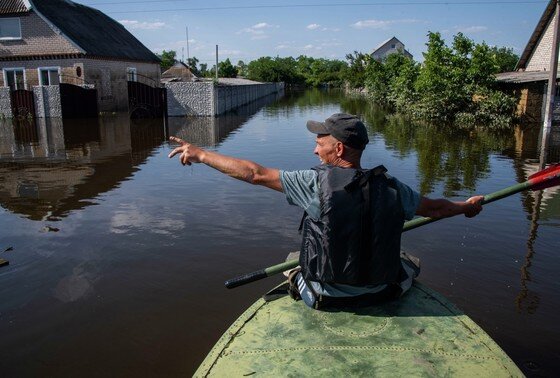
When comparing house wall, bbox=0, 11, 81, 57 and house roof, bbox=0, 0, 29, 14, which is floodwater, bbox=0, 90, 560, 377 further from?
house roof, bbox=0, 0, 29, 14

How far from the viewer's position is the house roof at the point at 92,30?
94.2 ft

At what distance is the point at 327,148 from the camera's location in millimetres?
2977

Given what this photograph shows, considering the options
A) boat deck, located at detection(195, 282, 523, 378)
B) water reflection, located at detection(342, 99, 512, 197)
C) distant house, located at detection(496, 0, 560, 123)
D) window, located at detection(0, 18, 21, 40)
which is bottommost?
water reflection, located at detection(342, 99, 512, 197)

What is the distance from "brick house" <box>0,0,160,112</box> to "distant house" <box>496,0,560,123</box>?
Answer: 2223cm

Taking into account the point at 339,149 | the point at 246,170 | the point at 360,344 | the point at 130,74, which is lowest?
the point at 360,344

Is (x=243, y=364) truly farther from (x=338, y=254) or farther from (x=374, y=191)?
(x=374, y=191)

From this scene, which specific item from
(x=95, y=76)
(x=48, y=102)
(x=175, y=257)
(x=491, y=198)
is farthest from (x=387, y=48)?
(x=491, y=198)

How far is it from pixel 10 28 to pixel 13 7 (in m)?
1.34

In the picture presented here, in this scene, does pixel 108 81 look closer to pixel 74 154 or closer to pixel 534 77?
pixel 74 154

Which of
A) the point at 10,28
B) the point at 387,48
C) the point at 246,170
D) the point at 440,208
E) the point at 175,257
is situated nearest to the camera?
the point at 246,170

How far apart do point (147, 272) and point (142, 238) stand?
1.28 m

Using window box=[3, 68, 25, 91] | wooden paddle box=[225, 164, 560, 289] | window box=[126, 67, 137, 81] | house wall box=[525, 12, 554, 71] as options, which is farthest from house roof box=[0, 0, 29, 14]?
house wall box=[525, 12, 554, 71]

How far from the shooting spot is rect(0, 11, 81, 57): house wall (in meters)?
28.3

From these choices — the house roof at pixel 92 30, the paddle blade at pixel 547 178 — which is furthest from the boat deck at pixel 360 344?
the house roof at pixel 92 30
